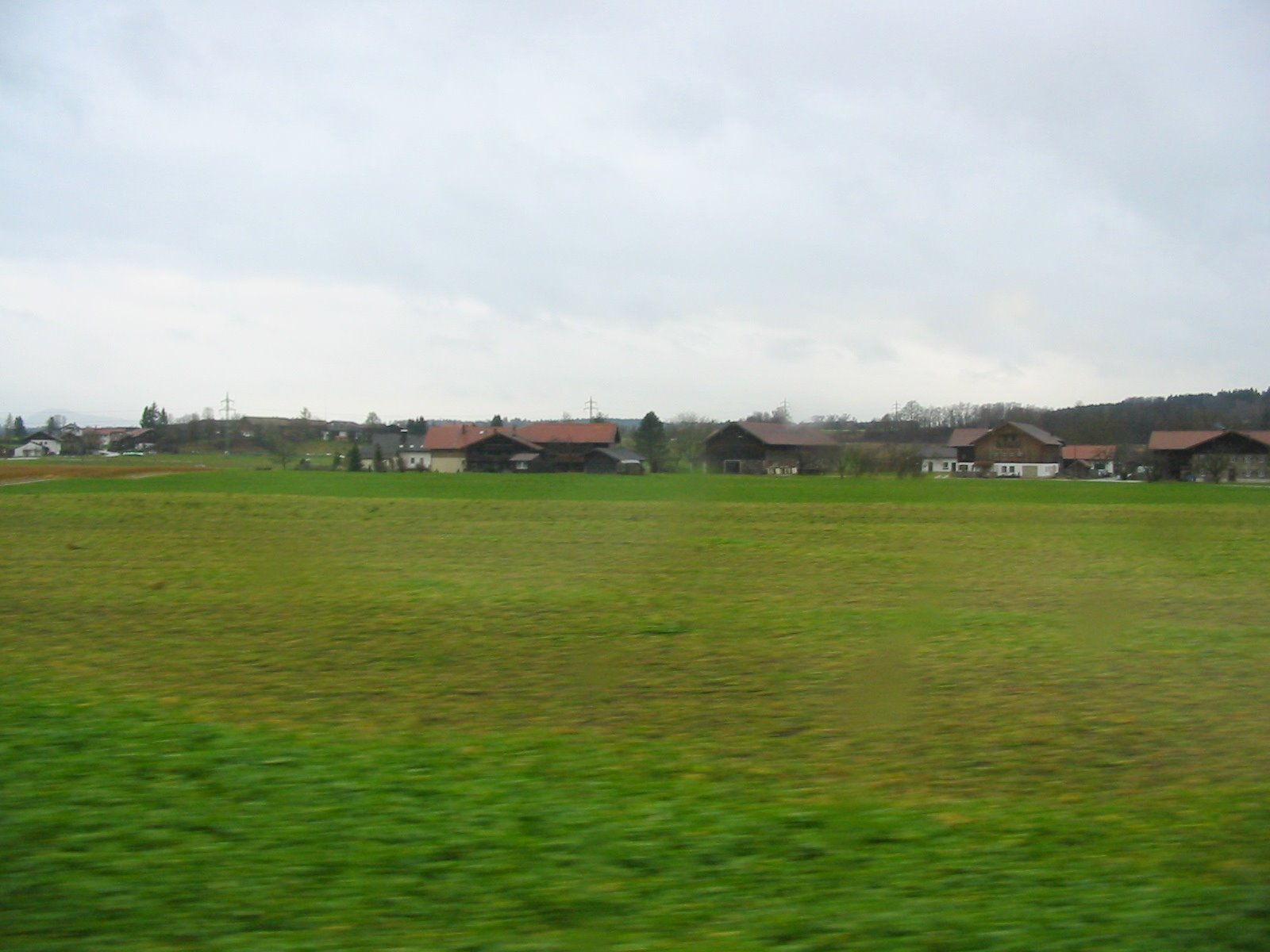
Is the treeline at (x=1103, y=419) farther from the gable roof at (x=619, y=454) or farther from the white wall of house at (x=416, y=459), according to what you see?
the white wall of house at (x=416, y=459)

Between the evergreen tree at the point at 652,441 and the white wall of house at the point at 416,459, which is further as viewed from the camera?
the white wall of house at the point at 416,459

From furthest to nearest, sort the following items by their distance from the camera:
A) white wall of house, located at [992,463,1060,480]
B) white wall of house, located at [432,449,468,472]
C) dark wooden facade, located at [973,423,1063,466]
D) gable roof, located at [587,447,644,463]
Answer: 1. white wall of house, located at [432,449,468,472]
2. gable roof, located at [587,447,644,463]
3. white wall of house, located at [992,463,1060,480]
4. dark wooden facade, located at [973,423,1063,466]

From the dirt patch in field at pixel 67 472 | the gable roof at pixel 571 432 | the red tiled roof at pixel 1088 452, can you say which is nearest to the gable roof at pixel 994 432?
the red tiled roof at pixel 1088 452

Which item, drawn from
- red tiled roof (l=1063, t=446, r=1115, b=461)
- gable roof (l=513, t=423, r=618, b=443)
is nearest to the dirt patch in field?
gable roof (l=513, t=423, r=618, b=443)

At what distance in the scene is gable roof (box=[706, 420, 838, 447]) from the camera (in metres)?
67.9

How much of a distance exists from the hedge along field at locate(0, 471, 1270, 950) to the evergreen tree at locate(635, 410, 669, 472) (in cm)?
6161

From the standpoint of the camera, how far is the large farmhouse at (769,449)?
69.0m

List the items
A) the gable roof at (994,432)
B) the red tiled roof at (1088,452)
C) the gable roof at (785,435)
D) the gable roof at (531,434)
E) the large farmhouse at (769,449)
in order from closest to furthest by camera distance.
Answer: the red tiled roof at (1088,452)
the gable roof at (994,432)
the gable roof at (785,435)
the large farmhouse at (769,449)
the gable roof at (531,434)

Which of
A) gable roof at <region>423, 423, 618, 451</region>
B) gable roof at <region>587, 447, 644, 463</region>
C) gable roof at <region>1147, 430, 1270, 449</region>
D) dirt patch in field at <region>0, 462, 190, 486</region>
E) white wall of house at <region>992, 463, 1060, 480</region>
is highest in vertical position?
gable roof at <region>423, 423, 618, 451</region>

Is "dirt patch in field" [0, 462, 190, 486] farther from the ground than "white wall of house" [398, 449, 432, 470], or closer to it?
closer to it

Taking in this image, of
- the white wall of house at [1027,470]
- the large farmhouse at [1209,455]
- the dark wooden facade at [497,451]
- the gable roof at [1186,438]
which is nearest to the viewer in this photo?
the gable roof at [1186,438]

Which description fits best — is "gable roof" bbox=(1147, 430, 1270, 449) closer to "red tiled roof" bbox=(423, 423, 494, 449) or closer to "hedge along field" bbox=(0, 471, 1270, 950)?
"hedge along field" bbox=(0, 471, 1270, 950)

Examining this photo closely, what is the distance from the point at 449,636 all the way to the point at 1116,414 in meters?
52.8

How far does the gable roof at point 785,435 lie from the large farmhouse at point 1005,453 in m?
8.91
